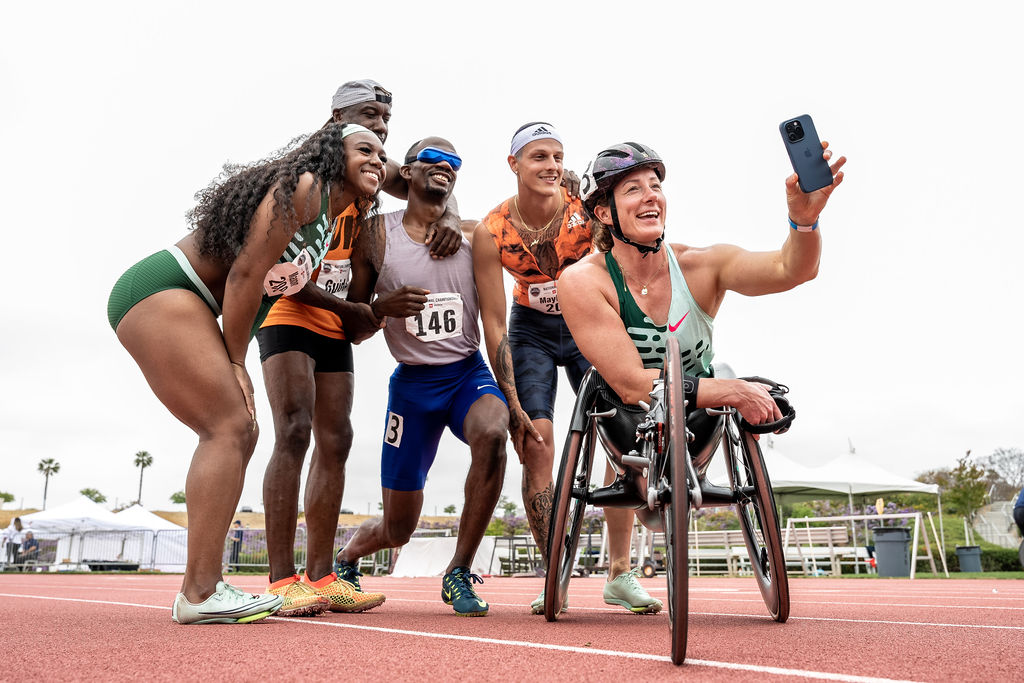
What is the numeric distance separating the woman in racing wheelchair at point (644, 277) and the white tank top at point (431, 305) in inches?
51.4

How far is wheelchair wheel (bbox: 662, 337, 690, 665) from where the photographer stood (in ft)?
6.73

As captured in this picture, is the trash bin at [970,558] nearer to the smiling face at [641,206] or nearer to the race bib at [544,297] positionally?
the race bib at [544,297]

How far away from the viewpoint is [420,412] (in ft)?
14.9

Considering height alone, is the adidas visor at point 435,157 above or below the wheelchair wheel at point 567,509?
above

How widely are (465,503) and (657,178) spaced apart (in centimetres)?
202

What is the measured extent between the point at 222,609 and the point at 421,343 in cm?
182

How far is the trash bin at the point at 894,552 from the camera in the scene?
1409cm

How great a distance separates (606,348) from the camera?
302 cm

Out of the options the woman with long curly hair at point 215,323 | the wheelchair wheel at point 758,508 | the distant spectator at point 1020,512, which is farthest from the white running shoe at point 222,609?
the distant spectator at point 1020,512

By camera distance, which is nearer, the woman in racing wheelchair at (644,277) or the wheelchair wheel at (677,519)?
the wheelchair wheel at (677,519)

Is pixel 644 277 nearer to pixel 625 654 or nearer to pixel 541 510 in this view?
pixel 625 654

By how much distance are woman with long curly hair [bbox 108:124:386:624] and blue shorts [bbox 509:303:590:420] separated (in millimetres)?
1575

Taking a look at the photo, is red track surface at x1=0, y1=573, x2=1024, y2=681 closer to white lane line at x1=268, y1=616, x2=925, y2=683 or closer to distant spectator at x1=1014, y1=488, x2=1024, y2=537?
white lane line at x1=268, y1=616, x2=925, y2=683

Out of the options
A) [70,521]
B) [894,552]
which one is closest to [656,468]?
[894,552]
